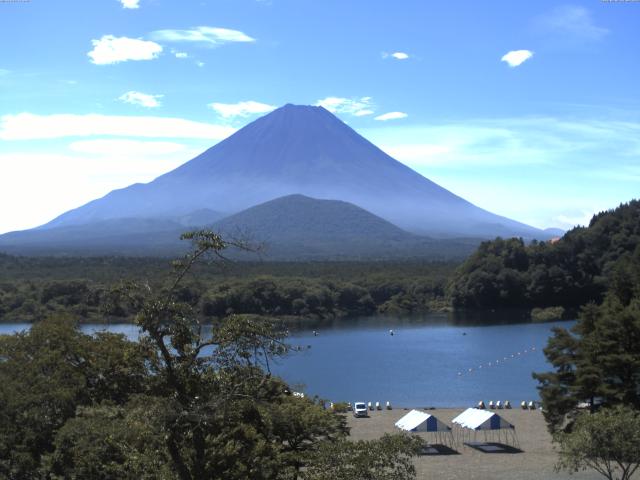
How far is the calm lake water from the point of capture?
27.7 m

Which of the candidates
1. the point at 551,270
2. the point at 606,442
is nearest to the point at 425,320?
the point at 551,270

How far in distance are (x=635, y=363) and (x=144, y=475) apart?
1192cm

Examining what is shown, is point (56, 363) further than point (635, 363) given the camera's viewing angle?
No

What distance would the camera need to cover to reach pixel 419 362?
3409 cm

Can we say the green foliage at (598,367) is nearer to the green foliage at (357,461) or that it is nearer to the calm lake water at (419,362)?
the calm lake water at (419,362)

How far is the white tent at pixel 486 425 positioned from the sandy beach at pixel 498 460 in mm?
311

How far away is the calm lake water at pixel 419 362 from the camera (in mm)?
27688

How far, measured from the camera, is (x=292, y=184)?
19462 centimetres

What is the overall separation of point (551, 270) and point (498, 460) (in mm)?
38681

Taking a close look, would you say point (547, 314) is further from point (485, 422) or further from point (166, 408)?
point (166, 408)

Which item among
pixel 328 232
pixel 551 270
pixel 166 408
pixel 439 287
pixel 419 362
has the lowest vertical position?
pixel 419 362

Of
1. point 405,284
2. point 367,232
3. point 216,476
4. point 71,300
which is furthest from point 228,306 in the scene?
point 367,232

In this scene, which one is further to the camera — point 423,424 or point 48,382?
point 423,424

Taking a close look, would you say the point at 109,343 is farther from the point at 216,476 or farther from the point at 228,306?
the point at 228,306
